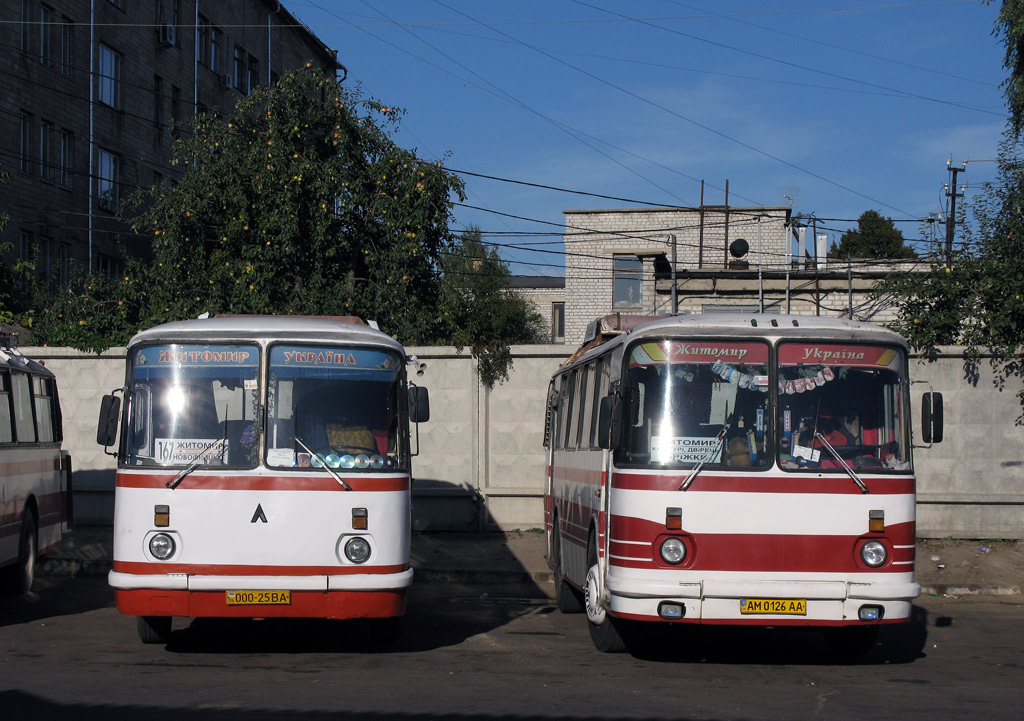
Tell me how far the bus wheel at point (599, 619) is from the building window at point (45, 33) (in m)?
28.3

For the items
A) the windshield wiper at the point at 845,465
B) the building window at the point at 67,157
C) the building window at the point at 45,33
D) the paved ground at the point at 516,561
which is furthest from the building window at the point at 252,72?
the windshield wiper at the point at 845,465

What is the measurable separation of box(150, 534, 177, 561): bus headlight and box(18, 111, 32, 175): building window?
85.6 feet

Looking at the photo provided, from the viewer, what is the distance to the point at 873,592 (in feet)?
26.8

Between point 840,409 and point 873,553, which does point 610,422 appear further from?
point 873,553

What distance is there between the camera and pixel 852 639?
918 cm

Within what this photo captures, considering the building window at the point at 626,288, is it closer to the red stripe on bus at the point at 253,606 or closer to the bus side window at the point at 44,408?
the bus side window at the point at 44,408

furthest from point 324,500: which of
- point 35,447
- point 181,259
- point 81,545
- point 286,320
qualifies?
point 181,259

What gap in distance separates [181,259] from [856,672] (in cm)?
Result: 1394

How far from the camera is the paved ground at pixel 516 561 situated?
13898 mm

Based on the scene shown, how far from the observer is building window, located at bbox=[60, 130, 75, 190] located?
32.8 meters

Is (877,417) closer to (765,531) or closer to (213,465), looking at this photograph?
(765,531)

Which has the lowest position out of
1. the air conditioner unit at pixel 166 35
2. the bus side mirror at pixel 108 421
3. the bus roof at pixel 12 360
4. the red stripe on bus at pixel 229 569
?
the red stripe on bus at pixel 229 569

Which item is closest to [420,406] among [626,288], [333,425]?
[333,425]

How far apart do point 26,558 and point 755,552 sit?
28.1 ft
